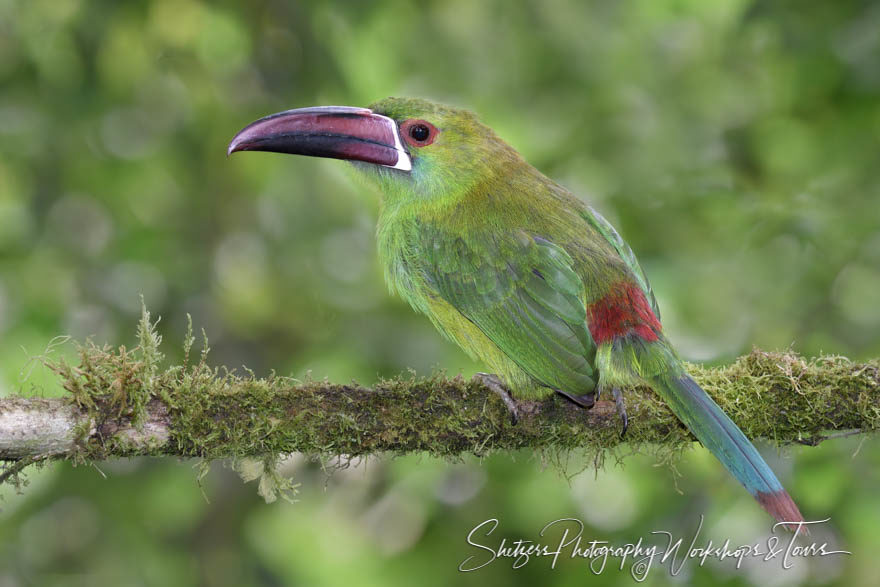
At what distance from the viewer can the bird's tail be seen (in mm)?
2697

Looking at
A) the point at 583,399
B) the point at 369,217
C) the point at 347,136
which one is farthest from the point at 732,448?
the point at 369,217

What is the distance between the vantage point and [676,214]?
472 cm

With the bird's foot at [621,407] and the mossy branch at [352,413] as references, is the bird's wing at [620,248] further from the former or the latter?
the bird's foot at [621,407]

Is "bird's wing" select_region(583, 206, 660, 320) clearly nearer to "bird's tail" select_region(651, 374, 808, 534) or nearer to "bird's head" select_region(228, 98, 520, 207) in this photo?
"bird's head" select_region(228, 98, 520, 207)

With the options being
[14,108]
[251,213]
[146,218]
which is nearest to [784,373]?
[251,213]

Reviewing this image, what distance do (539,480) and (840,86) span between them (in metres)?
2.47

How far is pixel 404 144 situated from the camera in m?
3.72

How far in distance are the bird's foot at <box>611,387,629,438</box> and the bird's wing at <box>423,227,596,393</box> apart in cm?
11

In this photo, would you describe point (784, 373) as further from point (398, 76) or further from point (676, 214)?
point (398, 76)

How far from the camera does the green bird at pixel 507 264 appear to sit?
9.61 ft

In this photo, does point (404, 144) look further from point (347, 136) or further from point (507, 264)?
point (507, 264)

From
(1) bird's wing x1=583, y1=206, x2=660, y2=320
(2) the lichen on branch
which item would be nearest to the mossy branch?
(2) the lichen on branch

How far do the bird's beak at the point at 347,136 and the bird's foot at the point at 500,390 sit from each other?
3.46 feet

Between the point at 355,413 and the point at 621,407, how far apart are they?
2.92 ft
